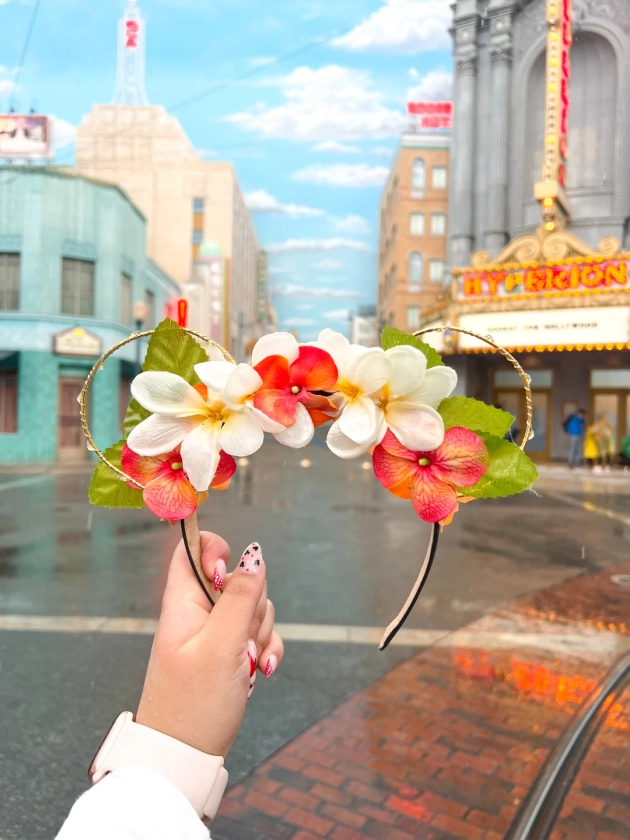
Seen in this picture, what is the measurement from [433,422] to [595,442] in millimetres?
17698

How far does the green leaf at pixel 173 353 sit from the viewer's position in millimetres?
1069

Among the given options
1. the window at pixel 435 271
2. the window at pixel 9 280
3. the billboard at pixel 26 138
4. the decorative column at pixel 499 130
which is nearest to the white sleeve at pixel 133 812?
the window at pixel 9 280

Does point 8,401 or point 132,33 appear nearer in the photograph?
point 132,33

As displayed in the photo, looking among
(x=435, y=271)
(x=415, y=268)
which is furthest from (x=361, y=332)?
(x=435, y=271)

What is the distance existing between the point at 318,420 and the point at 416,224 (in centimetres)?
3394

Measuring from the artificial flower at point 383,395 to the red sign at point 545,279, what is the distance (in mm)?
17239

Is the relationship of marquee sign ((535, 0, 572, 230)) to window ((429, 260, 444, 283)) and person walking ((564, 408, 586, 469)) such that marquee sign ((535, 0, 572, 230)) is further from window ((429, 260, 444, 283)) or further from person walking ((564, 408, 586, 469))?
window ((429, 260, 444, 283))

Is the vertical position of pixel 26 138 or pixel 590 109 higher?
pixel 590 109

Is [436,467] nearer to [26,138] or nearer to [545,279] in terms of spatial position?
[545,279]

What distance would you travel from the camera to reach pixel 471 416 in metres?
1.06

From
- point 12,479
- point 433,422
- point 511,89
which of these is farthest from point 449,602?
point 511,89

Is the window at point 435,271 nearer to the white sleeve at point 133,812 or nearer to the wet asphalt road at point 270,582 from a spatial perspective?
the wet asphalt road at point 270,582

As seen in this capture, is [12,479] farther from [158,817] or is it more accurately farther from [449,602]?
[158,817]

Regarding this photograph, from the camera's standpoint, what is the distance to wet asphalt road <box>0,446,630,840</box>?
313 centimetres
